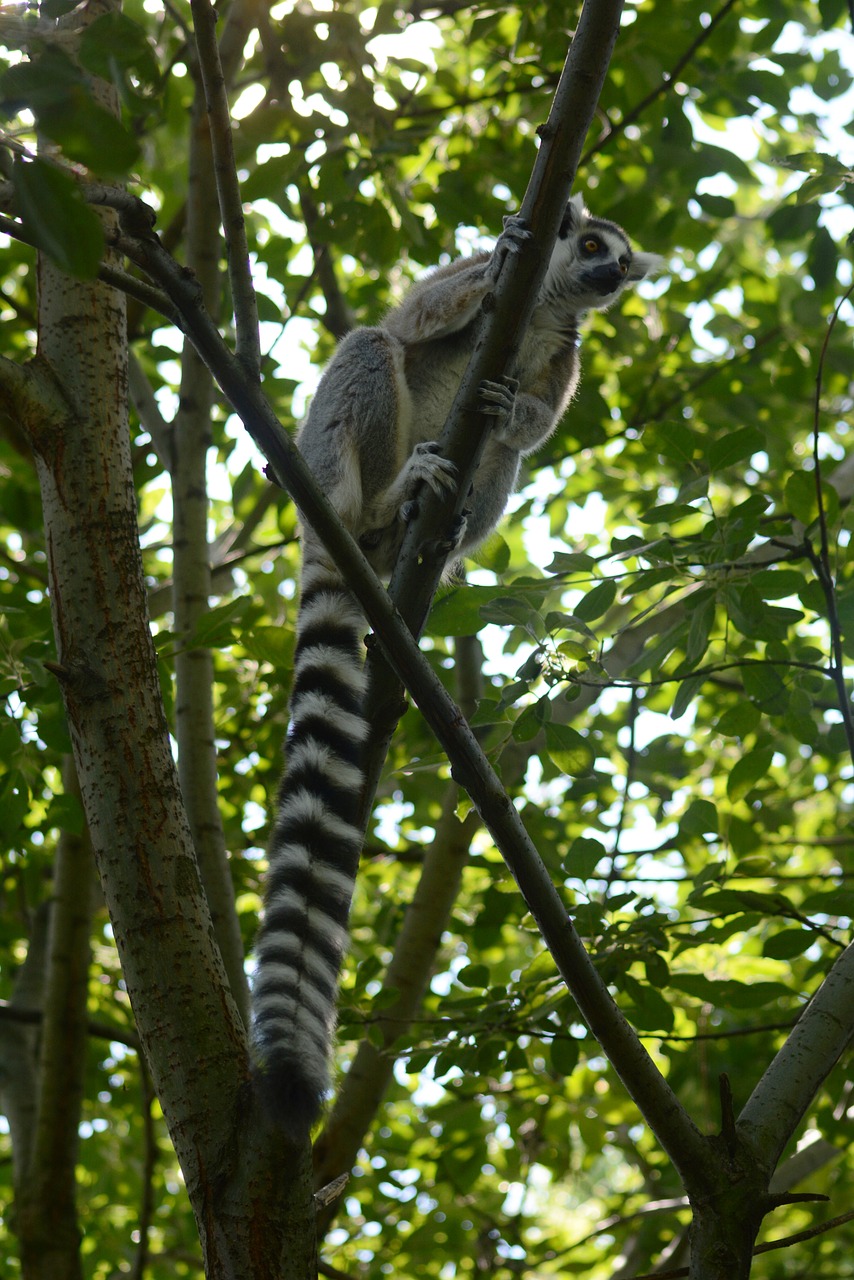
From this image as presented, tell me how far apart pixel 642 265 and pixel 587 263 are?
1.94 feet

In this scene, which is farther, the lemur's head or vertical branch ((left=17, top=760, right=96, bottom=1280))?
the lemur's head

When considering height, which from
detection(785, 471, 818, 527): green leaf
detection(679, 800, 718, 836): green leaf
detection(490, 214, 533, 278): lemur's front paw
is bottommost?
detection(679, 800, 718, 836): green leaf

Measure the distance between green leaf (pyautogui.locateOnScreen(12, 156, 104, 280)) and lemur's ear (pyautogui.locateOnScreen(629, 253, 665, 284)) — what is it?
5.05m

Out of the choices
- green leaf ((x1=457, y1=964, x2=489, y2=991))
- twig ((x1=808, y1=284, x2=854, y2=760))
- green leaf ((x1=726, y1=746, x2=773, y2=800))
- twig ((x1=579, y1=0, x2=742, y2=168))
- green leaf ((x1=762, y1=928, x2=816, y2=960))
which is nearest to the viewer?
twig ((x1=808, y1=284, x2=854, y2=760))

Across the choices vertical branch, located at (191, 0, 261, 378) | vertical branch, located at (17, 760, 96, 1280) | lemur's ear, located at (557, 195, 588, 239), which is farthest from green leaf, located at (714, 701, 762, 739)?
lemur's ear, located at (557, 195, 588, 239)

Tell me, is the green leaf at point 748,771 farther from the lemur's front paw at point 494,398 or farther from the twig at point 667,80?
the twig at point 667,80

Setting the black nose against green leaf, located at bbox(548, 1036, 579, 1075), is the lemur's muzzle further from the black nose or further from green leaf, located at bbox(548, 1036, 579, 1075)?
green leaf, located at bbox(548, 1036, 579, 1075)

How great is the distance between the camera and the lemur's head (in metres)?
5.78

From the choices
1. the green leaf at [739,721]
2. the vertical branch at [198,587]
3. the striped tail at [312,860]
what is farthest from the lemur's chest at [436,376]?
the green leaf at [739,721]

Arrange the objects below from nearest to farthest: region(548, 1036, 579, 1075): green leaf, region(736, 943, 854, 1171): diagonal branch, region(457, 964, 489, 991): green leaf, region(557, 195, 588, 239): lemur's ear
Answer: region(736, 943, 854, 1171): diagonal branch
region(548, 1036, 579, 1075): green leaf
region(457, 964, 489, 991): green leaf
region(557, 195, 588, 239): lemur's ear

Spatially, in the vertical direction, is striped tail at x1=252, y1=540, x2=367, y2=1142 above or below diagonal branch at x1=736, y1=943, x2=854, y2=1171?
above

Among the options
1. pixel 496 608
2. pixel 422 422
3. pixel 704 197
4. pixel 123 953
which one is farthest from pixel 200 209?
pixel 123 953

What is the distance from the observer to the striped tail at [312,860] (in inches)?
88.4

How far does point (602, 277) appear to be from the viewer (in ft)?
18.9
